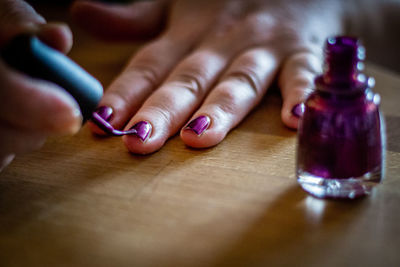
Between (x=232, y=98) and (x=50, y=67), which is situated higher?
(x=50, y=67)

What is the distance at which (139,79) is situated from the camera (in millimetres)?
662

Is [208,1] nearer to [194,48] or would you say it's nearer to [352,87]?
[194,48]

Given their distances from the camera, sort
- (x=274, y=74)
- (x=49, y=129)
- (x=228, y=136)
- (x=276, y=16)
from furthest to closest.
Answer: (x=276, y=16) < (x=274, y=74) < (x=228, y=136) < (x=49, y=129)

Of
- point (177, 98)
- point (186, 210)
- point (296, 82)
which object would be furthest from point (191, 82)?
point (186, 210)

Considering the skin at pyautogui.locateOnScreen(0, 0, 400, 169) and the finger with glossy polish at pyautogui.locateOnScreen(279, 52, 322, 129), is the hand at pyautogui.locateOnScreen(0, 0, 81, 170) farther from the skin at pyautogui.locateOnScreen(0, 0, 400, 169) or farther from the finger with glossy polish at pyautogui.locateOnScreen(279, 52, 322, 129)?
the finger with glossy polish at pyautogui.locateOnScreen(279, 52, 322, 129)

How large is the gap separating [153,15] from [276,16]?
269 mm

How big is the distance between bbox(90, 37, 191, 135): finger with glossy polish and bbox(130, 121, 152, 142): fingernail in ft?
0.20

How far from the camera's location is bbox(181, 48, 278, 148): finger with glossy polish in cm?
53

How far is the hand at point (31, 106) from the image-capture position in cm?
35

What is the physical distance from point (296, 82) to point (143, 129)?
0.84 ft

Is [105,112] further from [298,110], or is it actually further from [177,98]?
[298,110]

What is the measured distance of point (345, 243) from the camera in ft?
1.21

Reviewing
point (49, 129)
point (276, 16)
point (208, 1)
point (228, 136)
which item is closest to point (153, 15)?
point (208, 1)

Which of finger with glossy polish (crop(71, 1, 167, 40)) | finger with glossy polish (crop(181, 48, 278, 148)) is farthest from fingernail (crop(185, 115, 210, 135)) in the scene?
finger with glossy polish (crop(71, 1, 167, 40))
